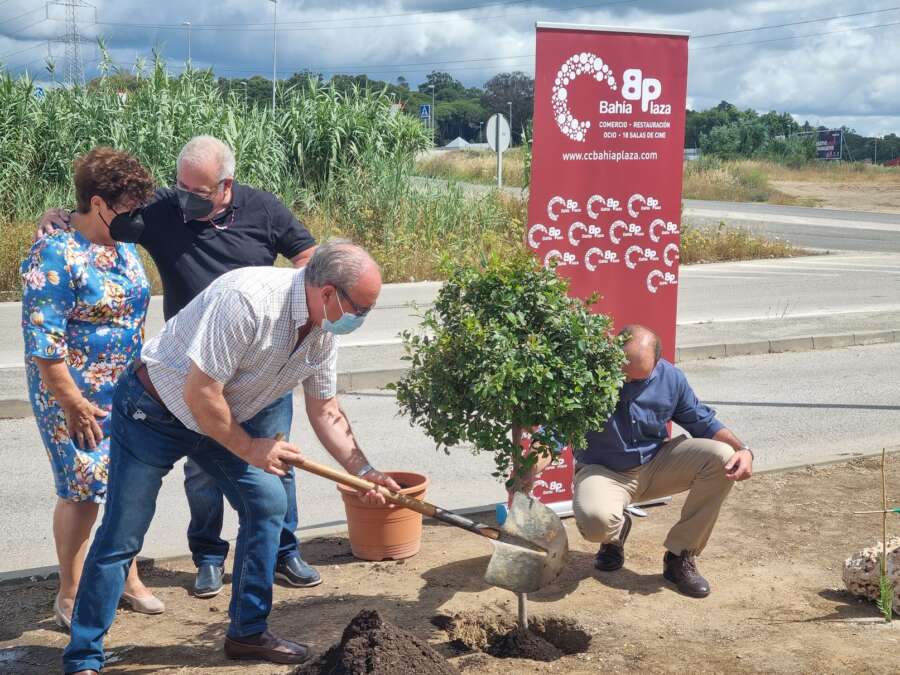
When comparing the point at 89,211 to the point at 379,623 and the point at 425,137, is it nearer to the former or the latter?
the point at 379,623

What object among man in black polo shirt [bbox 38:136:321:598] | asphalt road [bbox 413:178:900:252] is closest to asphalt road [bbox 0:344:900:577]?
man in black polo shirt [bbox 38:136:321:598]

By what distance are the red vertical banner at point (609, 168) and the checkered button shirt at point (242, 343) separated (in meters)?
2.17

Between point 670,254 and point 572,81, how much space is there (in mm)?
1223

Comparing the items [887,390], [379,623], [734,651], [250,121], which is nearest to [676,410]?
[734,651]

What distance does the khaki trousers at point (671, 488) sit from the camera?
4941mm

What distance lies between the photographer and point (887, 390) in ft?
32.7

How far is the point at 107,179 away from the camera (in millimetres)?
4230

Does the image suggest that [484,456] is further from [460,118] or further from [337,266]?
[460,118]

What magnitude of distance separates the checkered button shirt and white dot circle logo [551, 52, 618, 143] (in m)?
2.24

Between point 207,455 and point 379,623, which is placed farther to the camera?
point 207,455

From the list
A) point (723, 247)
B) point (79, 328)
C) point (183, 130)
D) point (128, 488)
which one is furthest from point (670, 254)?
point (723, 247)

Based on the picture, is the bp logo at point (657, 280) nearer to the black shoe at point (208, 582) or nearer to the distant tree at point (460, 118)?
the black shoe at point (208, 582)

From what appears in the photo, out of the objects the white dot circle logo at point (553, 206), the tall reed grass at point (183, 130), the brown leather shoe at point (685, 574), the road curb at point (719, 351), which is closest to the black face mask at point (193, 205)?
the white dot circle logo at point (553, 206)

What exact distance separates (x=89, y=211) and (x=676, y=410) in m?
2.89
